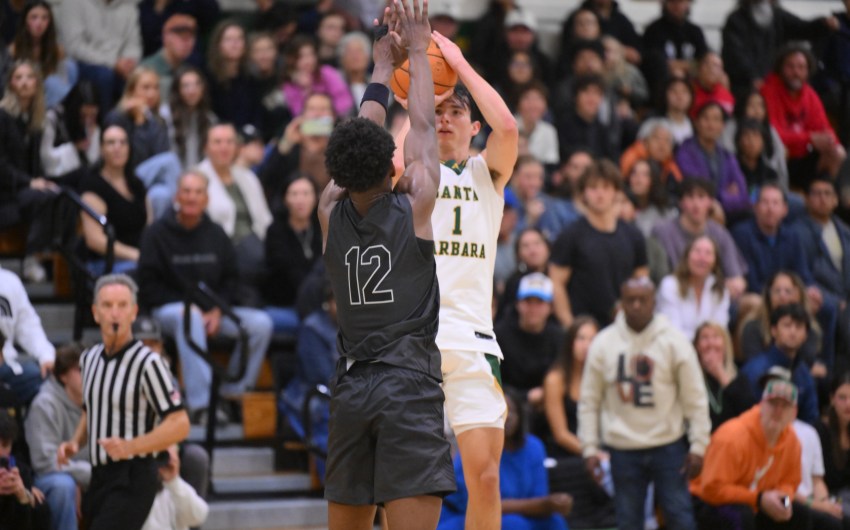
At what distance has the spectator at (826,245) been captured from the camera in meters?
13.5

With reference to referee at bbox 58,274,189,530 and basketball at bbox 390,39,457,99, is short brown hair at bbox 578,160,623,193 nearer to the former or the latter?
referee at bbox 58,274,189,530

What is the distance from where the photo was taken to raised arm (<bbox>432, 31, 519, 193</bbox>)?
6.46 m

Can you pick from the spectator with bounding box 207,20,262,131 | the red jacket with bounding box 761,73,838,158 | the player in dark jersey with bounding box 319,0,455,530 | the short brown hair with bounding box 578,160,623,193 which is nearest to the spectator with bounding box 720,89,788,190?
the red jacket with bounding box 761,73,838,158

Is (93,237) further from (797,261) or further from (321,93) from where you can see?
(797,261)

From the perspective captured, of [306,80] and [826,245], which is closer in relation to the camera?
[306,80]

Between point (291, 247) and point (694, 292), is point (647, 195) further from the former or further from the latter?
point (291, 247)

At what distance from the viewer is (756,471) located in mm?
10047

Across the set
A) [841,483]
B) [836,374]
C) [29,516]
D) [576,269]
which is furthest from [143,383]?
[836,374]

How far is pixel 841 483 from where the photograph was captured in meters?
11.1

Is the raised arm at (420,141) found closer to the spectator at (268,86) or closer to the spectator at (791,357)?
the spectator at (791,357)

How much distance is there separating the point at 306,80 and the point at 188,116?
4.60ft

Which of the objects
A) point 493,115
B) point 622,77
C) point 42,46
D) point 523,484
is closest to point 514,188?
point 622,77

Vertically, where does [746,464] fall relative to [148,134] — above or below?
below

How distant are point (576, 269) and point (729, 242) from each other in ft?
5.86
